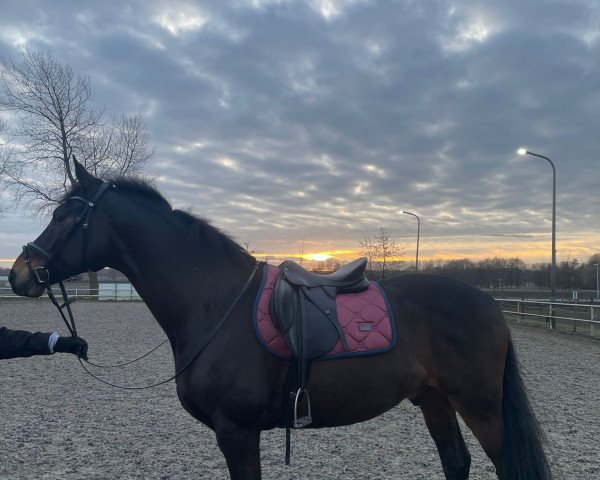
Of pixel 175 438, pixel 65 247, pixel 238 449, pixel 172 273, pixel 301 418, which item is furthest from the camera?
pixel 175 438

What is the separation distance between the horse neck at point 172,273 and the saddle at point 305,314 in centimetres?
35

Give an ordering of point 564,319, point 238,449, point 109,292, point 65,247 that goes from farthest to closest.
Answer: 1. point 109,292
2. point 564,319
3. point 65,247
4. point 238,449

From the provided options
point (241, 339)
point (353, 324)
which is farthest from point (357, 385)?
point (241, 339)

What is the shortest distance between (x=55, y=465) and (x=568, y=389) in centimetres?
754

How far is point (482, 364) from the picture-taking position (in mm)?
3135

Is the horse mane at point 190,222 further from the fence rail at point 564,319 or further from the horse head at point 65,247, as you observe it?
the fence rail at point 564,319

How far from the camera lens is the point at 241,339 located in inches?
113

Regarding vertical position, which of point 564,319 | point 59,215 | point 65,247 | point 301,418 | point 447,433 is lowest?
point 447,433

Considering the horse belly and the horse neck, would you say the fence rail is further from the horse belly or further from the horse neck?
the horse neck

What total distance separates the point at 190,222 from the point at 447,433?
8.14ft

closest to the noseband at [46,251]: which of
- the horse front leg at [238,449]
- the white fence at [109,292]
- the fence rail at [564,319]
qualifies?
the horse front leg at [238,449]

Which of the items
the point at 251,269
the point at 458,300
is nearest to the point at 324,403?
the point at 251,269

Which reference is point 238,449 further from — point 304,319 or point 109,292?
point 109,292

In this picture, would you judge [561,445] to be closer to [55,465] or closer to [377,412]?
[377,412]
